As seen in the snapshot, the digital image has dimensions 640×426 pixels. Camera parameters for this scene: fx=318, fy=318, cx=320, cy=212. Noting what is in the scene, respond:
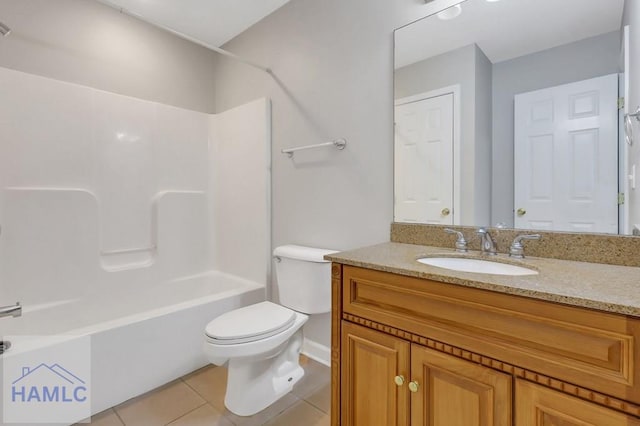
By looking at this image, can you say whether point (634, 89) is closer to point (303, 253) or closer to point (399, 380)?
point (399, 380)

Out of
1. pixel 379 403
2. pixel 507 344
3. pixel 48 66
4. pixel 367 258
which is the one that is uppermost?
pixel 48 66

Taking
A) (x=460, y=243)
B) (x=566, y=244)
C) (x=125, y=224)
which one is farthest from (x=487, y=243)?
(x=125, y=224)

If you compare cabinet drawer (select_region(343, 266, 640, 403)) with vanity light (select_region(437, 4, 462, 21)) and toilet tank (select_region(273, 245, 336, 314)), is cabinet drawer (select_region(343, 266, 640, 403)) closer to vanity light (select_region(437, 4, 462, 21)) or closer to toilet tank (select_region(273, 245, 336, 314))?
toilet tank (select_region(273, 245, 336, 314))

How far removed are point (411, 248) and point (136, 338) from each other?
1.48m

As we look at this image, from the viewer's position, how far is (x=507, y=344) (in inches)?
33.4

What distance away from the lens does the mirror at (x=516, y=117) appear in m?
1.15

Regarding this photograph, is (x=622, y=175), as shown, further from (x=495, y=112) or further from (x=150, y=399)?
(x=150, y=399)

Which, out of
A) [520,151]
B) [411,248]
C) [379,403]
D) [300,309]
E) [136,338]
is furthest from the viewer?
[300,309]

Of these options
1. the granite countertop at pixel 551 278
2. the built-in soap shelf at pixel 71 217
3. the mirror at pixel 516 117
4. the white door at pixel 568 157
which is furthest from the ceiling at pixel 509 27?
the built-in soap shelf at pixel 71 217

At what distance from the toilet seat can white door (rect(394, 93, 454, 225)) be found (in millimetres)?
793

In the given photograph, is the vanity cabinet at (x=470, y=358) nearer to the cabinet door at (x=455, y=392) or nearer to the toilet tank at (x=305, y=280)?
the cabinet door at (x=455, y=392)

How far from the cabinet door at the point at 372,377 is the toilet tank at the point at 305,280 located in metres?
0.58

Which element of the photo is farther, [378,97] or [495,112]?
[378,97]

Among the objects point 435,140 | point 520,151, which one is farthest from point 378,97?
point 520,151
